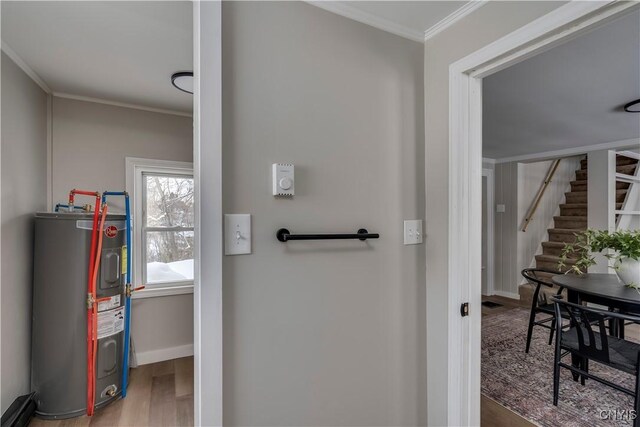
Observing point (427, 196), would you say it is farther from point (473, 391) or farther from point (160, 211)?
point (160, 211)

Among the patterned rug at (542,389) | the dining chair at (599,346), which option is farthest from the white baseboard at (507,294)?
the dining chair at (599,346)

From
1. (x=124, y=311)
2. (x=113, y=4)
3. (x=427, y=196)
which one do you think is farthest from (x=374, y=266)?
(x=124, y=311)

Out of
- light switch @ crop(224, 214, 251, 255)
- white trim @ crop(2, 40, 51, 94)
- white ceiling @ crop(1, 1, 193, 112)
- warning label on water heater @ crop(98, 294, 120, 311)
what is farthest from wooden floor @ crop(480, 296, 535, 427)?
white trim @ crop(2, 40, 51, 94)

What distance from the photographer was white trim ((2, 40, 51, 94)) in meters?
1.82

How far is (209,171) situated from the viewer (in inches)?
41.1

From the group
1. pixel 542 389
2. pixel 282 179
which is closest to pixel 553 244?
pixel 542 389

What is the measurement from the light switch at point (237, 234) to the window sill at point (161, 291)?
2.12 meters

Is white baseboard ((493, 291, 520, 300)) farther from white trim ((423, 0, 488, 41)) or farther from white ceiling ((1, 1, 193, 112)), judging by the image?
white ceiling ((1, 1, 193, 112))

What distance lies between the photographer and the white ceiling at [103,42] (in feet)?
4.86

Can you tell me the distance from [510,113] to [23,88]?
3.79m

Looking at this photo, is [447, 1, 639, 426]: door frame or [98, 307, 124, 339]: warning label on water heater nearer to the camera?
[447, 1, 639, 426]: door frame

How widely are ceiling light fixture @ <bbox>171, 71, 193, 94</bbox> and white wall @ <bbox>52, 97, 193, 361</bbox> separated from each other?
65 centimetres

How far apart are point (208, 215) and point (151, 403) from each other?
1.97m

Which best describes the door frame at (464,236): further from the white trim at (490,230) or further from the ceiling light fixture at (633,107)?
the white trim at (490,230)
